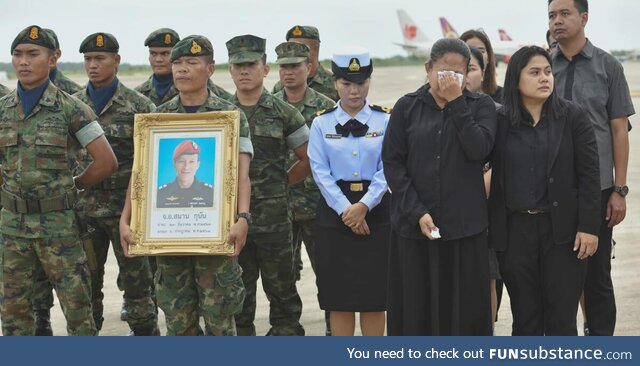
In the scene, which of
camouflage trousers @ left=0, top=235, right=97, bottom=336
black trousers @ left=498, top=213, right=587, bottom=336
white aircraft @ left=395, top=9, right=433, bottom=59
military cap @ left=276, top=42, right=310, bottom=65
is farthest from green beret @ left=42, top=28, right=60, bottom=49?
white aircraft @ left=395, top=9, right=433, bottom=59

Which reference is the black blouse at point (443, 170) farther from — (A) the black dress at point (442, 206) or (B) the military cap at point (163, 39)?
(B) the military cap at point (163, 39)

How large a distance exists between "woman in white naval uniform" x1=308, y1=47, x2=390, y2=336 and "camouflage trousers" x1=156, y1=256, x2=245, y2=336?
2.09 feet

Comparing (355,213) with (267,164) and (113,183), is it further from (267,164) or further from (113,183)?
(113,183)

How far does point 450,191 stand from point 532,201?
16.0 inches

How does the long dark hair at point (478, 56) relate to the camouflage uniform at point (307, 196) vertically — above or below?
above

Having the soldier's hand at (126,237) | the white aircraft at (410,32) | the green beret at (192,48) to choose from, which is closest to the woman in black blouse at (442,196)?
the green beret at (192,48)

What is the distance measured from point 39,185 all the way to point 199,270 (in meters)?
0.97

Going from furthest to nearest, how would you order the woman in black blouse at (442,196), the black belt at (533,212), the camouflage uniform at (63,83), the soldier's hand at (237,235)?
the camouflage uniform at (63,83) < the soldier's hand at (237,235) < the black belt at (533,212) < the woman in black blouse at (442,196)

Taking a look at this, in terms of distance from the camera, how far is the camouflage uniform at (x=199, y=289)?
495 cm

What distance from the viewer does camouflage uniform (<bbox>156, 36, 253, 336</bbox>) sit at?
16.3 ft

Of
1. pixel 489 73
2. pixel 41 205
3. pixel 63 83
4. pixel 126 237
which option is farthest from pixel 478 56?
pixel 63 83

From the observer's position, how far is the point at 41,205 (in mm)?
5066

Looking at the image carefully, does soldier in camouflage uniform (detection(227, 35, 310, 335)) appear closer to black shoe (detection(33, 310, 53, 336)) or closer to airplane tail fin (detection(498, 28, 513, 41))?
black shoe (detection(33, 310, 53, 336))
